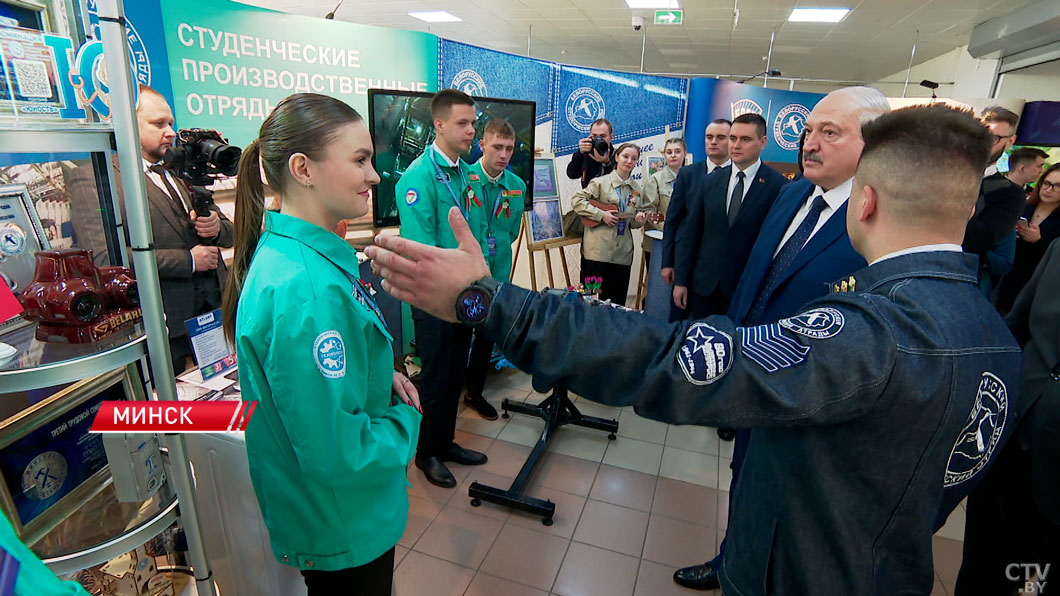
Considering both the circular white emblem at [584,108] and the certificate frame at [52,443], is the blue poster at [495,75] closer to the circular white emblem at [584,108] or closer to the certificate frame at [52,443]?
the circular white emblem at [584,108]

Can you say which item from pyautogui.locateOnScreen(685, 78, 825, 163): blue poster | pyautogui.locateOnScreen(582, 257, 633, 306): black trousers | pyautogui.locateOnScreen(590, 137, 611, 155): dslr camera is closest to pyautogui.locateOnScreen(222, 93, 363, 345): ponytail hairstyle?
pyautogui.locateOnScreen(582, 257, 633, 306): black trousers

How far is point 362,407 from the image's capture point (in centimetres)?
120

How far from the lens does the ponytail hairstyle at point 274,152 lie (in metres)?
1.25

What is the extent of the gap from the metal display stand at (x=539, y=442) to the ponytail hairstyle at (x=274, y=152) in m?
1.11

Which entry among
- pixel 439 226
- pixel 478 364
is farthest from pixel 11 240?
pixel 478 364

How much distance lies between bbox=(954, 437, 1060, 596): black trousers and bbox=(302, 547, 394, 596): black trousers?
1835 mm

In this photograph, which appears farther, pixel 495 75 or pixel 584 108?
pixel 584 108

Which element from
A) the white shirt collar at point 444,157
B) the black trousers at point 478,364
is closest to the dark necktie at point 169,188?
the white shirt collar at point 444,157

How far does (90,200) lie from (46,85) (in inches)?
22.7

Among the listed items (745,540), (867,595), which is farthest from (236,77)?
(867,595)

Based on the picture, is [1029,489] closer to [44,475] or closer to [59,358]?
[59,358]

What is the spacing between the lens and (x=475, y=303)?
2.60ft

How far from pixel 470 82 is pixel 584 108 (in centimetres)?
154

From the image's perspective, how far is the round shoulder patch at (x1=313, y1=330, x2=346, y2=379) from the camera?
3.50 ft
